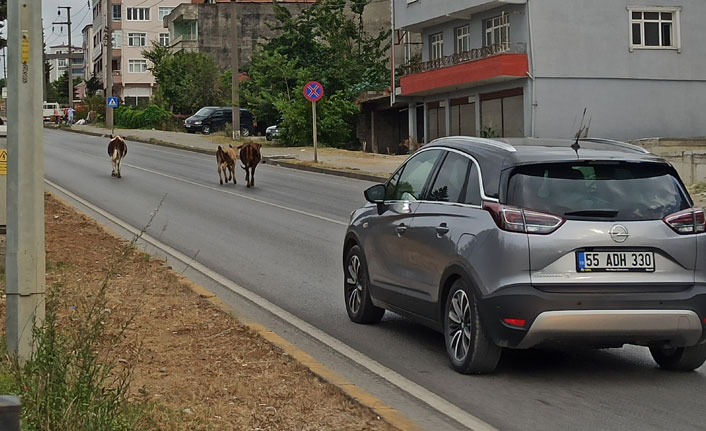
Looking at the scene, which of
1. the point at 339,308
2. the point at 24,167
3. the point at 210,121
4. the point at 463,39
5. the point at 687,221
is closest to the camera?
the point at 24,167

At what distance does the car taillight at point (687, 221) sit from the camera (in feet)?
26.0

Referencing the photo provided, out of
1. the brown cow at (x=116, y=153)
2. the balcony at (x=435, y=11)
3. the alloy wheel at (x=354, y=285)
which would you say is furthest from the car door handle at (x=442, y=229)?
the balcony at (x=435, y=11)

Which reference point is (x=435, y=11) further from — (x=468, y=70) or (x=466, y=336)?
(x=466, y=336)

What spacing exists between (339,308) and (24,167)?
4878 millimetres

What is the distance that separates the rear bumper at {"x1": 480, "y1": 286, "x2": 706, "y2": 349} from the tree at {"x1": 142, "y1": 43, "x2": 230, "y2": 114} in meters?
69.1

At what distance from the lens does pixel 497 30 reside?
47656 millimetres

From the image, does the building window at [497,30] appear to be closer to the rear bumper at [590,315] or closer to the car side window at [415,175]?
the car side window at [415,175]

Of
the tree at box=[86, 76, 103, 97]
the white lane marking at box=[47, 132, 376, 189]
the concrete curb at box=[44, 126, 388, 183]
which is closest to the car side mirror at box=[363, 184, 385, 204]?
the white lane marking at box=[47, 132, 376, 189]

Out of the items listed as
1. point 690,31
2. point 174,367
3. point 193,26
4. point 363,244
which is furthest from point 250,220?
point 193,26

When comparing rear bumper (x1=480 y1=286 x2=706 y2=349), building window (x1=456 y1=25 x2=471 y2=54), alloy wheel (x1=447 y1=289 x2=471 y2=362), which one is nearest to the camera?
rear bumper (x1=480 y1=286 x2=706 y2=349)

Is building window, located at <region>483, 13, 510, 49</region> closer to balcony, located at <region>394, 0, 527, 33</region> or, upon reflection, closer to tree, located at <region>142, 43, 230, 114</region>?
balcony, located at <region>394, 0, 527, 33</region>

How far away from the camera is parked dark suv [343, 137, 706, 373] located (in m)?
7.66

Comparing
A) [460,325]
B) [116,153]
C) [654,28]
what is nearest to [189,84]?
[654,28]

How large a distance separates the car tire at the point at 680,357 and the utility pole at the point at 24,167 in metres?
4.36
